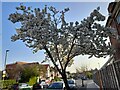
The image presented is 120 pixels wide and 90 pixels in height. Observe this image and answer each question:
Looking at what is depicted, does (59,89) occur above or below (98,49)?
below

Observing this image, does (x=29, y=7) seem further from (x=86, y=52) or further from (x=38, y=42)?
(x=86, y=52)

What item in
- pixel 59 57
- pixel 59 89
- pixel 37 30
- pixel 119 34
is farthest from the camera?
pixel 59 57

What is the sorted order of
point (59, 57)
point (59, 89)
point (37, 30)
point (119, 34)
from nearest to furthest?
point (37, 30) → point (119, 34) → point (59, 89) → point (59, 57)

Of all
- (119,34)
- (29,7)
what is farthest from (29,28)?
(119,34)

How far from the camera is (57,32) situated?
502 inches

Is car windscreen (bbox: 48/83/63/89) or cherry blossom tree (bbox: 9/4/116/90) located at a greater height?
cherry blossom tree (bbox: 9/4/116/90)

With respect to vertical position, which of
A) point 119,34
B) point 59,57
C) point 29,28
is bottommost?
point 59,57

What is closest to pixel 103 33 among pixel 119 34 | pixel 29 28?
pixel 119 34

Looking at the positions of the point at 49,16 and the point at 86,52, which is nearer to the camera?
the point at 49,16

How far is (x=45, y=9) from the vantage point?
13.1 meters

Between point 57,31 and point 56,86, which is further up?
point 57,31

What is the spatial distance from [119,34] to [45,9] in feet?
20.7

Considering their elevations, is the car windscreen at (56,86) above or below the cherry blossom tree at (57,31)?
below

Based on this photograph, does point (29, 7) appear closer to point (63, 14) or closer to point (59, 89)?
point (63, 14)
